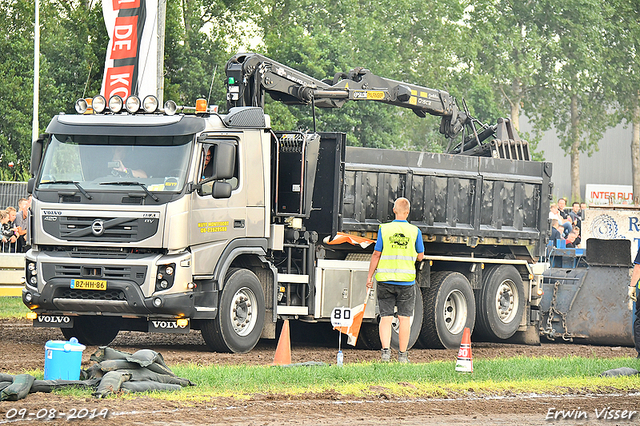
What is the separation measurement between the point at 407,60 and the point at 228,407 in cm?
5725

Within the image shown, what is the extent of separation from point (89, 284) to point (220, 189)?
6.44 ft

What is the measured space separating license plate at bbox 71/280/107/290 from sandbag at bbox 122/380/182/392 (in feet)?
11.1

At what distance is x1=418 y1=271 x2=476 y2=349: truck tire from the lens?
15.9 metres

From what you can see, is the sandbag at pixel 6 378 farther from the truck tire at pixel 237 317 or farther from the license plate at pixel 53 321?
the truck tire at pixel 237 317

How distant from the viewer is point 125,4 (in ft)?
65.1

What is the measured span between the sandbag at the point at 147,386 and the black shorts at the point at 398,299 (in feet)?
13.4

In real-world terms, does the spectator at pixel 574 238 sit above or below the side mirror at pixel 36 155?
below

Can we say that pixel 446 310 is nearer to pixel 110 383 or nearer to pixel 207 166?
pixel 207 166

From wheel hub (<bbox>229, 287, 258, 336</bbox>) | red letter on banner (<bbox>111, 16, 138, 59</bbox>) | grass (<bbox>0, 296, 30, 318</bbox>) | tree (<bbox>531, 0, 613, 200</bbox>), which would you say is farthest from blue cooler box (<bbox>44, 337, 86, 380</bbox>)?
tree (<bbox>531, 0, 613, 200</bbox>)

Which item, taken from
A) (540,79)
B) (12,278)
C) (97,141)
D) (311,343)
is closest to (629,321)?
(311,343)

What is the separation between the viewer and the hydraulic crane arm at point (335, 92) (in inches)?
618

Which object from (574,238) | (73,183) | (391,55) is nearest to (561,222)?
(574,238)

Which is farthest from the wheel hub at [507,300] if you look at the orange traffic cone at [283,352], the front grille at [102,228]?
the front grille at [102,228]

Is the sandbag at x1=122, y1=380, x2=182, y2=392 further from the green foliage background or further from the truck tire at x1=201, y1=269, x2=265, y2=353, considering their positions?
the green foliage background
